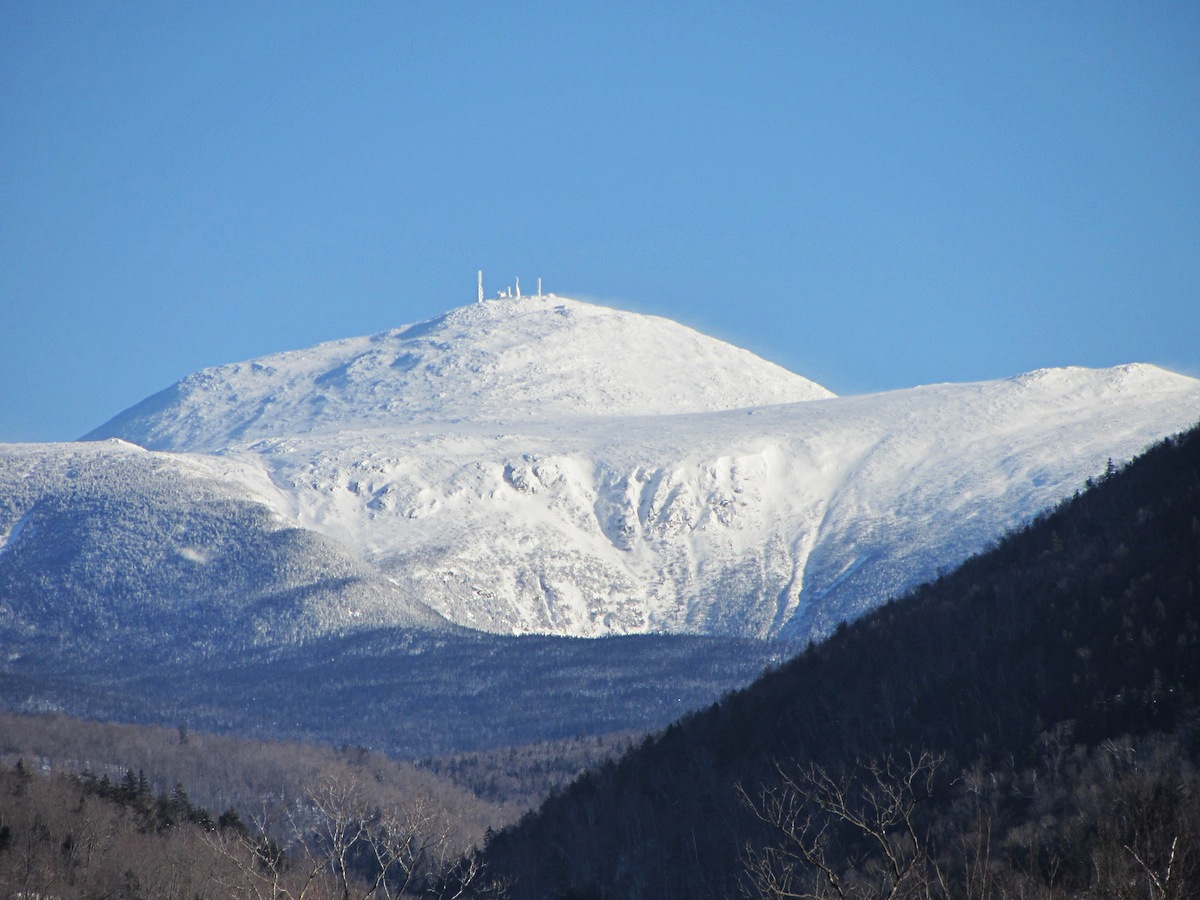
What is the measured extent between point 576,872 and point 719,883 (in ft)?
60.2

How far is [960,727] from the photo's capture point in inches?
4624

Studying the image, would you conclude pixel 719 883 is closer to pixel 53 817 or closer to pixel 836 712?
pixel 836 712

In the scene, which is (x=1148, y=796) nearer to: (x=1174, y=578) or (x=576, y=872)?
(x=1174, y=578)

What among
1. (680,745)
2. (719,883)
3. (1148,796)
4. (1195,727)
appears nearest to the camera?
(1148,796)

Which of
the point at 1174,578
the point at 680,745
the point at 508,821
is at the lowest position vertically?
the point at 508,821

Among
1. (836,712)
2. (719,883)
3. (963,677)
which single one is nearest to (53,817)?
(719,883)

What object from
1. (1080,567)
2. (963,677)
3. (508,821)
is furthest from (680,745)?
(508,821)

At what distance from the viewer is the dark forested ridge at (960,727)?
9794cm

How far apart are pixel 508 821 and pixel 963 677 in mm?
88828

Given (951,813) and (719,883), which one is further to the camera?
(719,883)

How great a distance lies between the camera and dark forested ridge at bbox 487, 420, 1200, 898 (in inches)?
3856

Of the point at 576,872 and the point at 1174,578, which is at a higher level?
the point at 1174,578

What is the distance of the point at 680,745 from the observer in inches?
5517

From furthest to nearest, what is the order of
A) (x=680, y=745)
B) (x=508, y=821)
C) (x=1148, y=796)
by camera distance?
(x=508, y=821), (x=680, y=745), (x=1148, y=796)
